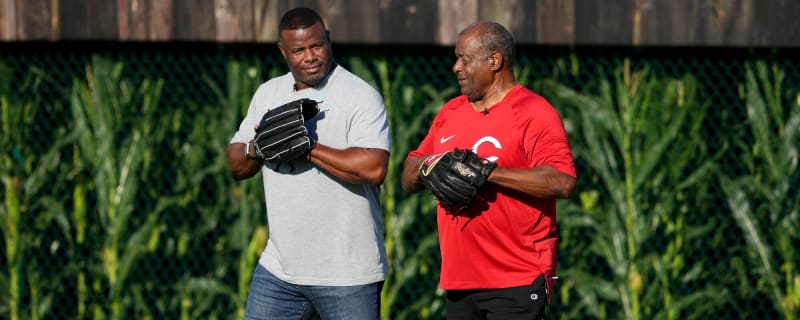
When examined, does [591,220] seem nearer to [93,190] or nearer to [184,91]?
[184,91]

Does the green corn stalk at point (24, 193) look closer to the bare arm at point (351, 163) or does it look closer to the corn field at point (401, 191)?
the corn field at point (401, 191)

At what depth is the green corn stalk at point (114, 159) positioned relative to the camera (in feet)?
18.6

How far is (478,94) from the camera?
356cm

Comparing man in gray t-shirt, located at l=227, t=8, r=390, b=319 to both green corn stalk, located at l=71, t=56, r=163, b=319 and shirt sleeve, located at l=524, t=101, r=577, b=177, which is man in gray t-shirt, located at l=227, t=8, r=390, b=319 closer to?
shirt sleeve, located at l=524, t=101, r=577, b=177

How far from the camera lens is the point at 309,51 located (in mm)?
3576

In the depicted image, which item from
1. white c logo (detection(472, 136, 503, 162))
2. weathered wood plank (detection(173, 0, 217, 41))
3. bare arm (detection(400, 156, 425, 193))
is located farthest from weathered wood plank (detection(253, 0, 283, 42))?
white c logo (detection(472, 136, 503, 162))

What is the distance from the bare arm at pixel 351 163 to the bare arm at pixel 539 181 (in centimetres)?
41

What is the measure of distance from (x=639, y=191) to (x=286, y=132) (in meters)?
2.81

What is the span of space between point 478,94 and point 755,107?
9.07ft

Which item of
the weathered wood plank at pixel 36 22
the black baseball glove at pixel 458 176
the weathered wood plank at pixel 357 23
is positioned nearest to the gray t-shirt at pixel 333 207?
the black baseball glove at pixel 458 176

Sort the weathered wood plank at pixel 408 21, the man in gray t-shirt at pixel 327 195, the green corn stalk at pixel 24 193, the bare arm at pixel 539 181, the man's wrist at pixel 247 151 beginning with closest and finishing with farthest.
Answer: the bare arm at pixel 539 181, the man in gray t-shirt at pixel 327 195, the man's wrist at pixel 247 151, the weathered wood plank at pixel 408 21, the green corn stalk at pixel 24 193

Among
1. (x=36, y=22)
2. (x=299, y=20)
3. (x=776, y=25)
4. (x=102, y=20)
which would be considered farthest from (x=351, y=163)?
(x=776, y=25)

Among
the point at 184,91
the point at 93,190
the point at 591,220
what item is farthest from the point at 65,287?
the point at 591,220

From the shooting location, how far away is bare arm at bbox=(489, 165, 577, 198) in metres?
3.26
